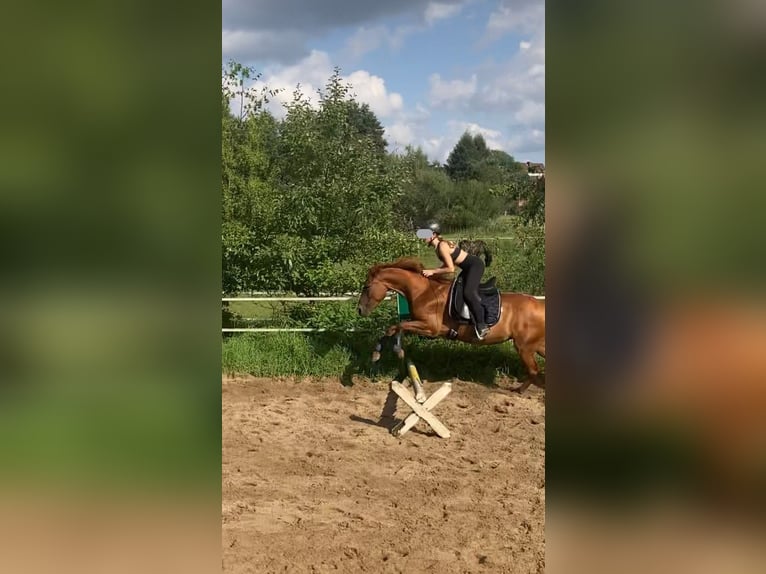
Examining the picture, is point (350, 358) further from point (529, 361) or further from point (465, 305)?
point (529, 361)

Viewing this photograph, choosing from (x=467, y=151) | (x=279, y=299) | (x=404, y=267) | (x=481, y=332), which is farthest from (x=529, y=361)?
(x=467, y=151)

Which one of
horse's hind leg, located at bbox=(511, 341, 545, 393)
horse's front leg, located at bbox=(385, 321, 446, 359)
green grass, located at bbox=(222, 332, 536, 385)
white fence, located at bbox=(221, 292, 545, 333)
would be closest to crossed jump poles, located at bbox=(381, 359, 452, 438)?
horse's front leg, located at bbox=(385, 321, 446, 359)

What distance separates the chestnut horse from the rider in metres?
0.26

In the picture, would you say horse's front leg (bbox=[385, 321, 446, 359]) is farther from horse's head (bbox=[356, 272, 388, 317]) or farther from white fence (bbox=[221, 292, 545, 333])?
white fence (bbox=[221, 292, 545, 333])

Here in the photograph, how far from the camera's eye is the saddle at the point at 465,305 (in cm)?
740

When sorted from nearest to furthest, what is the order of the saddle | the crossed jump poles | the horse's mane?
the crossed jump poles
the saddle
the horse's mane

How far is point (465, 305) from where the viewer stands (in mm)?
7406

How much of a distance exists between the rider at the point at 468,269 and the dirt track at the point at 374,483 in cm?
110

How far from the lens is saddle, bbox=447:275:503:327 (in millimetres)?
7398

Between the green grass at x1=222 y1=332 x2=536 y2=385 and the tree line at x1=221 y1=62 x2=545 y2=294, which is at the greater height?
the tree line at x1=221 y1=62 x2=545 y2=294

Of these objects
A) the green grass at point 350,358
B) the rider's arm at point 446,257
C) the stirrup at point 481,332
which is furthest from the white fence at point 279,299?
the rider's arm at point 446,257
